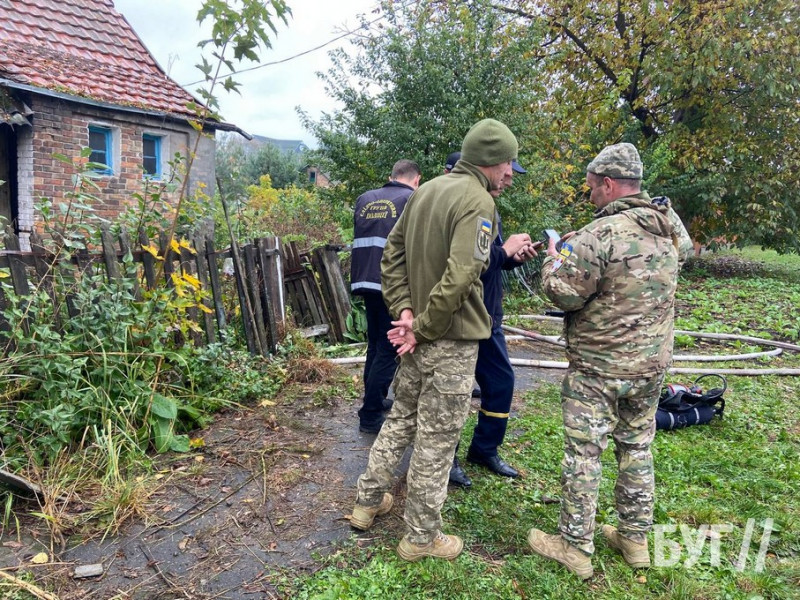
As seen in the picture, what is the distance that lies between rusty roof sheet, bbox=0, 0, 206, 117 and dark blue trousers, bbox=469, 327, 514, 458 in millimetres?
6815

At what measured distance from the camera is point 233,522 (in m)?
2.86

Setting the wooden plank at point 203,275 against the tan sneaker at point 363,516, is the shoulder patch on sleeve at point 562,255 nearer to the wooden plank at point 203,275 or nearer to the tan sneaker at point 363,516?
the tan sneaker at point 363,516

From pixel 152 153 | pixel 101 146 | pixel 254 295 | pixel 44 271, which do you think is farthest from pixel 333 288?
pixel 152 153

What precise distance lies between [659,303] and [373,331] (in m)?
1.96

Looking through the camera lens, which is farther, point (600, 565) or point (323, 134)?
point (323, 134)

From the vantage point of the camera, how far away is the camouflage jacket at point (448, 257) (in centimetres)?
237

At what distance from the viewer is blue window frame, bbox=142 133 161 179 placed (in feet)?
33.3

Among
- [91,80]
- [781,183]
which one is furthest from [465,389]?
[781,183]

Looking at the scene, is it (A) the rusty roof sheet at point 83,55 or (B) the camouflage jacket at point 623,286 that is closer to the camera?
(B) the camouflage jacket at point 623,286

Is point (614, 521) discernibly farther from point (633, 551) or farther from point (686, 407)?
point (686, 407)

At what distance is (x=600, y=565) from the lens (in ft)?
8.65

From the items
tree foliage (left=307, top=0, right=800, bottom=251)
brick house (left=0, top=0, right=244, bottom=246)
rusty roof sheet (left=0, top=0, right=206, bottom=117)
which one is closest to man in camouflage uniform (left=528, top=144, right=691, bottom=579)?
tree foliage (left=307, top=0, right=800, bottom=251)

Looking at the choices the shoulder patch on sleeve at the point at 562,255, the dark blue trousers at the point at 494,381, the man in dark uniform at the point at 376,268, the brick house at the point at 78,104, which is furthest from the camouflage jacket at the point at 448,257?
the brick house at the point at 78,104

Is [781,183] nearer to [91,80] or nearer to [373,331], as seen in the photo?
[373,331]
